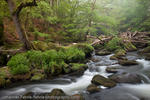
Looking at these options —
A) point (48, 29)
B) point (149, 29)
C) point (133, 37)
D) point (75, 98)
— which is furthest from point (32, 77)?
point (149, 29)

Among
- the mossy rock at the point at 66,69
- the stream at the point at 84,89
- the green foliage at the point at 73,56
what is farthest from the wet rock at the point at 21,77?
the green foliage at the point at 73,56

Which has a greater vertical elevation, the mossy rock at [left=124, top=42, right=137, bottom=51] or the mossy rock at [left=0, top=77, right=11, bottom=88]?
the mossy rock at [left=124, top=42, right=137, bottom=51]

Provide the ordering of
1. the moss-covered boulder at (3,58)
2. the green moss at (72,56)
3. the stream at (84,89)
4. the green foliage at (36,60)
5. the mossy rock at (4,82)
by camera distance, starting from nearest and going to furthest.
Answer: the stream at (84,89)
the mossy rock at (4,82)
the green foliage at (36,60)
the moss-covered boulder at (3,58)
the green moss at (72,56)

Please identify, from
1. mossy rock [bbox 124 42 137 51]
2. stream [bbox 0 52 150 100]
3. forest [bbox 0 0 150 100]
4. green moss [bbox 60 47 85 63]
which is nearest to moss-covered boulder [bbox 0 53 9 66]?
forest [bbox 0 0 150 100]

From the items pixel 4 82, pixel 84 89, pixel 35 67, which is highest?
pixel 35 67

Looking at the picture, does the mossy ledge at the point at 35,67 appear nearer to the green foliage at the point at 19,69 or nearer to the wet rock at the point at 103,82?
the green foliage at the point at 19,69

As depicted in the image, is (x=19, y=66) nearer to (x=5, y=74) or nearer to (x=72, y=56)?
(x=5, y=74)

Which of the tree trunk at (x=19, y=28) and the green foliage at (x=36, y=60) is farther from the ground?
the tree trunk at (x=19, y=28)

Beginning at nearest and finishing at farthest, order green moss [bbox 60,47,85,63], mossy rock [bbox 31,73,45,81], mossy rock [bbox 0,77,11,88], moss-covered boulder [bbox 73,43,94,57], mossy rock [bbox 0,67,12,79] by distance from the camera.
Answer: mossy rock [bbox 0,77,11,88], mossy rock [bbox 0,67,12,79], mossy rock [bbox 31,73,45,81], green moss [bbox 60,47,85,63], moss-covered boulder [bbox 73,43,94,57]

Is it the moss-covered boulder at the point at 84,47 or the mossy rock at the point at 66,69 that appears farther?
the moss-covered boulder at the point at 84,47

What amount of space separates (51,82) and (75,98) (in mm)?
2168

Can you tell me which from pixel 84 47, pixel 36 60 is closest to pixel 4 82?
pixel 36 60

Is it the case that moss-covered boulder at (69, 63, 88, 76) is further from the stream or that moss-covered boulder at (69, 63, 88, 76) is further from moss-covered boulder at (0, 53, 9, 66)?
moss-covered boulder at (0, 53, 9, 66)

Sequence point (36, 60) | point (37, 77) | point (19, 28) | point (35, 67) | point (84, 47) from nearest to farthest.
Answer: point (37, 77) < point (35, 67) < point (36, 60) < point (19, 28) < point (84, 47)
